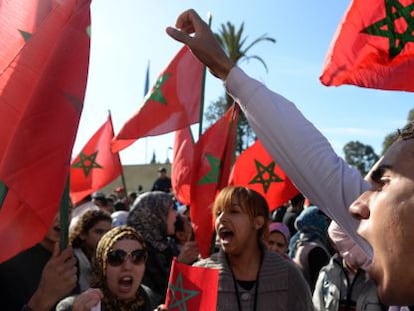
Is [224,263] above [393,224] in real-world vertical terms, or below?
below

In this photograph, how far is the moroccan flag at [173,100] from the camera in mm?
5008

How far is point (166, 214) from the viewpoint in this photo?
441 cm

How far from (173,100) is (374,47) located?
2644mm

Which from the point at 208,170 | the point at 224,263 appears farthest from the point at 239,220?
the point at 208,170

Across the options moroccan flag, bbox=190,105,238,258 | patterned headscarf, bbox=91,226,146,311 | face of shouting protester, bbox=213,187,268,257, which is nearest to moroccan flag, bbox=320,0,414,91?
face of shouting protester, bbox=213,187,268,257

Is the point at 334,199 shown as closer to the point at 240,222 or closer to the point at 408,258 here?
the point at 408,258

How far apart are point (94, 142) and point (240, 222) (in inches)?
182

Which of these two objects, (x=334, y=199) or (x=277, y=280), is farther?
(x=277, y=280)

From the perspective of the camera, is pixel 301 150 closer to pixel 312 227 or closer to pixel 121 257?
pixel 121 257

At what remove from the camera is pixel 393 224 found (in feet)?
2.72

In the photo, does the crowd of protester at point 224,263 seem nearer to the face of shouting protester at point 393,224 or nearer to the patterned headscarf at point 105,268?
A: the patterned headscarf at point 105,268

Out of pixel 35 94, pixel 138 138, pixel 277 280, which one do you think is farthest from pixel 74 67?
pixel 138 138

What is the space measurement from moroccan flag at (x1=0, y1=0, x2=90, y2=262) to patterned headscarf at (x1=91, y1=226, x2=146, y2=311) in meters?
0.94

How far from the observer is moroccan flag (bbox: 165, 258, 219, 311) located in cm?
209
